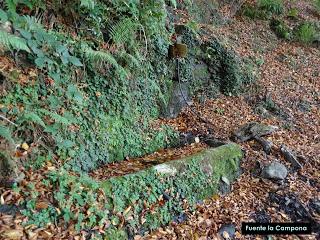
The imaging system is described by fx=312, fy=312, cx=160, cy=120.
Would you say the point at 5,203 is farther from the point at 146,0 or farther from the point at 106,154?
the point at 146,0

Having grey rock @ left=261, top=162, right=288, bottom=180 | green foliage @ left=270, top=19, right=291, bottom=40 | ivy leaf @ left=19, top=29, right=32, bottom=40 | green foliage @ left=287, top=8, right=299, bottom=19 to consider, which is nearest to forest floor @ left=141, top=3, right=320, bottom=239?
grey rock @ left=261, top=162, right=288, bottom=180

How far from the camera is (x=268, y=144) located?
20.4 feet

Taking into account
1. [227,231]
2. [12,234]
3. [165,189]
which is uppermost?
[12,234]

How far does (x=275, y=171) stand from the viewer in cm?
555

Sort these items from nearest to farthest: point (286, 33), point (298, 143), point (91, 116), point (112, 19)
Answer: point (91, 116), point (112, 19), point (298, 143), point (286, 33)

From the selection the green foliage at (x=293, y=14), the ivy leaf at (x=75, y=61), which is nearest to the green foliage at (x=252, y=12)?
the green foliage at (x=293, y=14)

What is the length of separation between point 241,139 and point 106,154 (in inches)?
114

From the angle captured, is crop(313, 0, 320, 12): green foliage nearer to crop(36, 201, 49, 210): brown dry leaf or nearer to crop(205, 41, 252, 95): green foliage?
crop(205, 41, 252, 95): green foliage

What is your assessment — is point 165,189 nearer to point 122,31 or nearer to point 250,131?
point 122,31

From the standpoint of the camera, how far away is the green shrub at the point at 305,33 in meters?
11.2

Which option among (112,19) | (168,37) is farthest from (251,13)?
(112,19)

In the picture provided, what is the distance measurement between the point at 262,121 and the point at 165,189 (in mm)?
3985

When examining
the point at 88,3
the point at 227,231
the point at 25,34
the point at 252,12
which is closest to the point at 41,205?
the point at 25,34

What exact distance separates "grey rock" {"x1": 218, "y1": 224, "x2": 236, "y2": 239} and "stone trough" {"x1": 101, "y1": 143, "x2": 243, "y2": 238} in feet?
1.68
